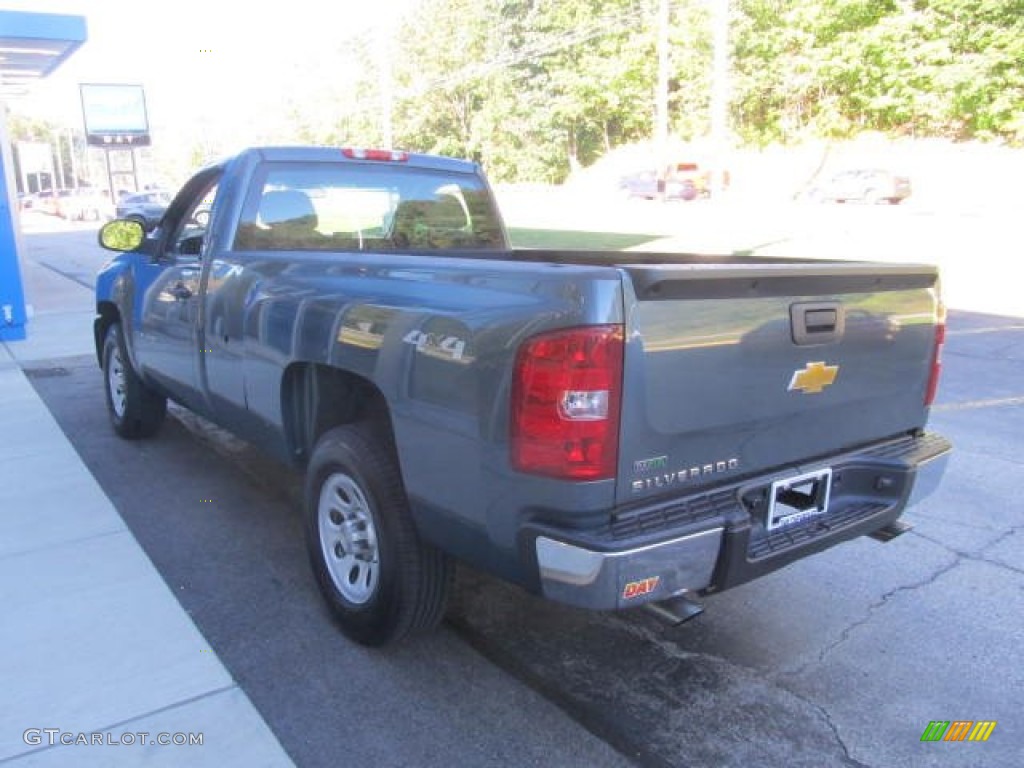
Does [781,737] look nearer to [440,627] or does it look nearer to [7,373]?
[440,627]

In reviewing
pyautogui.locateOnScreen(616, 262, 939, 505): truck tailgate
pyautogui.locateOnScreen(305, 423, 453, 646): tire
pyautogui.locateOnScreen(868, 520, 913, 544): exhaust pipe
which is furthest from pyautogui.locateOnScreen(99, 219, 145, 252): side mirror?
pyautogui.locateOnScreen(868, 520, 913, 544): exhaust pipe

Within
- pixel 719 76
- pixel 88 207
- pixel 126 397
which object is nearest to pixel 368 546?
pixel 126 397

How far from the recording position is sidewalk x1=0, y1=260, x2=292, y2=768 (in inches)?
104

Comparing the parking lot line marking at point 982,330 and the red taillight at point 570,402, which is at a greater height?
the red taillight at point 570,402

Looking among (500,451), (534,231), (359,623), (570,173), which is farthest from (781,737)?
(570,173)

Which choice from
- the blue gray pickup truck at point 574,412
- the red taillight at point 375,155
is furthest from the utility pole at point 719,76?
the blue gray pickup truck at point 574,412

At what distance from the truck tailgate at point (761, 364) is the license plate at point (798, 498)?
0.07 meters

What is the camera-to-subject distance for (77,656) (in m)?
3.14

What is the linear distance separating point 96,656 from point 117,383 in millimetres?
3156

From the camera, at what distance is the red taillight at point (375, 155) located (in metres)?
4.49

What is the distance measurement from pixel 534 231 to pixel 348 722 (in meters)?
26.0

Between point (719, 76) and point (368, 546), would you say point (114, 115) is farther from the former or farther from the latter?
point (368, 546)

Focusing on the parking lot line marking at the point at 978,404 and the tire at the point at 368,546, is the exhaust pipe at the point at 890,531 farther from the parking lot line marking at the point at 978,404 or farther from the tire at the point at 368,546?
the parking lot line marking at the point at 978,404

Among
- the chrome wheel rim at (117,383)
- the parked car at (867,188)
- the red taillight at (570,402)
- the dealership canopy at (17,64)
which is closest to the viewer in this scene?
the red taillight at (570,402)
